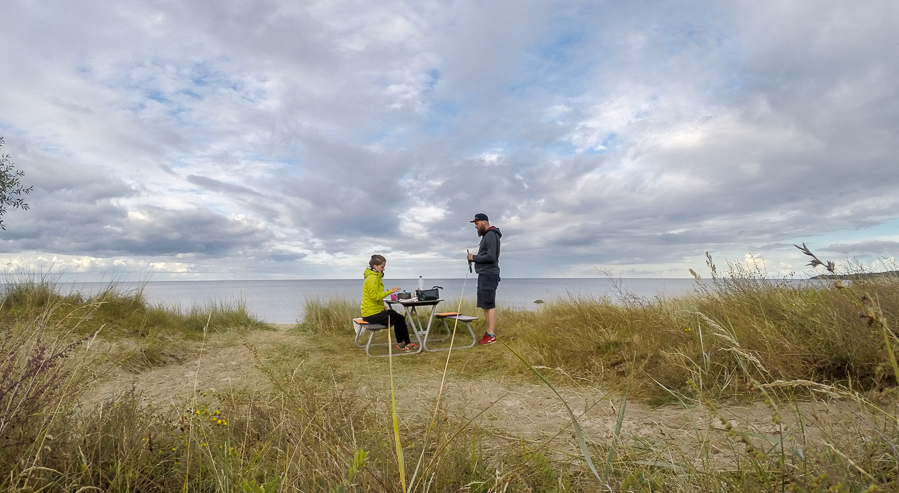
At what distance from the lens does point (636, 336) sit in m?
5.24

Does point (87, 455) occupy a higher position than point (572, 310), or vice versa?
point (572, 310)

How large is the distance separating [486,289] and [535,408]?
3.78m

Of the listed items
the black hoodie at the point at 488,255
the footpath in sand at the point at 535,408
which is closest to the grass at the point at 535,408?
the footpath in sand at the point at 535,408

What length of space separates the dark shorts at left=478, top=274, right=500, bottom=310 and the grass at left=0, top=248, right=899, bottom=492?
0.83 meters

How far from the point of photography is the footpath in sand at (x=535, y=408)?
2271mm

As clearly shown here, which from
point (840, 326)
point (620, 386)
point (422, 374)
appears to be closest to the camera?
point (840, 326)

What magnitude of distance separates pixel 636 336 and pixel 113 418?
466 centimetres

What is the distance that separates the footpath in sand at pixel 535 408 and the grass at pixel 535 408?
0.04 m

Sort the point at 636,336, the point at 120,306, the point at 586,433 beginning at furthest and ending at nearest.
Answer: the point at 120,306 < the point at 636,336 < the point at 586,433

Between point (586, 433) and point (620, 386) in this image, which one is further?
point (620, 386)

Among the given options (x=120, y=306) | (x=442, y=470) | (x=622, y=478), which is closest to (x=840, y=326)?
(x=622, y=478)

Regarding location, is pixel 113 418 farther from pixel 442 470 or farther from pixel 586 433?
pixel 586 433

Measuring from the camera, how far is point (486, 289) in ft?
25.4

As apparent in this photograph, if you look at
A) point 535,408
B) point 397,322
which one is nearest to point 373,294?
point 397,322
